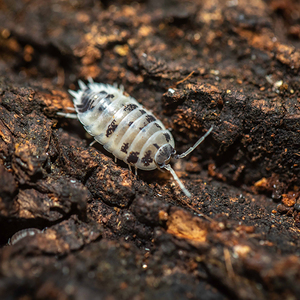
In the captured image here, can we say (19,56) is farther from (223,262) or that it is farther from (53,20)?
(223,262)

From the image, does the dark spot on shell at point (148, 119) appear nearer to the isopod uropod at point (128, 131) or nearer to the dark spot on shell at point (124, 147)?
the isopod uropod at point (128, 131)

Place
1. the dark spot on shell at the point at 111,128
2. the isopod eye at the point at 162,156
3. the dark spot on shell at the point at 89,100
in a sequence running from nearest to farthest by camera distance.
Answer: the isopod eye at the point at 162,156 → the dark spot on shell at the point at 111,128 → the dark spot on shell at the point at 89,100

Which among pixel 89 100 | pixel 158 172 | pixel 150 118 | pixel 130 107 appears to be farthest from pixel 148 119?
pixel 89 100

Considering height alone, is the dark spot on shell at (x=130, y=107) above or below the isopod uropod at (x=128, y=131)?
above

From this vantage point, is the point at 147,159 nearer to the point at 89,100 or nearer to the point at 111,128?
the point at 111,128

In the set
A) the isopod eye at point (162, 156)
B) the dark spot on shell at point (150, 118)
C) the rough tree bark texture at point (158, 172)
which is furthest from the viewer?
the dark spot on shell at point (150, 118)

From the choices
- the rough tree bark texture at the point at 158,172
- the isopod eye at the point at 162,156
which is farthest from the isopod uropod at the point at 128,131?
the rough tree bark texture at the point at 158,172

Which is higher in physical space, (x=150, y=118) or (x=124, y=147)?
(x=150, y=118)

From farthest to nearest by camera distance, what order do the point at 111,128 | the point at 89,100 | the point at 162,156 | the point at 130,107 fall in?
the point at 89,100 < the point at 130,107 < the point at 111,128 < the point at 162,156
